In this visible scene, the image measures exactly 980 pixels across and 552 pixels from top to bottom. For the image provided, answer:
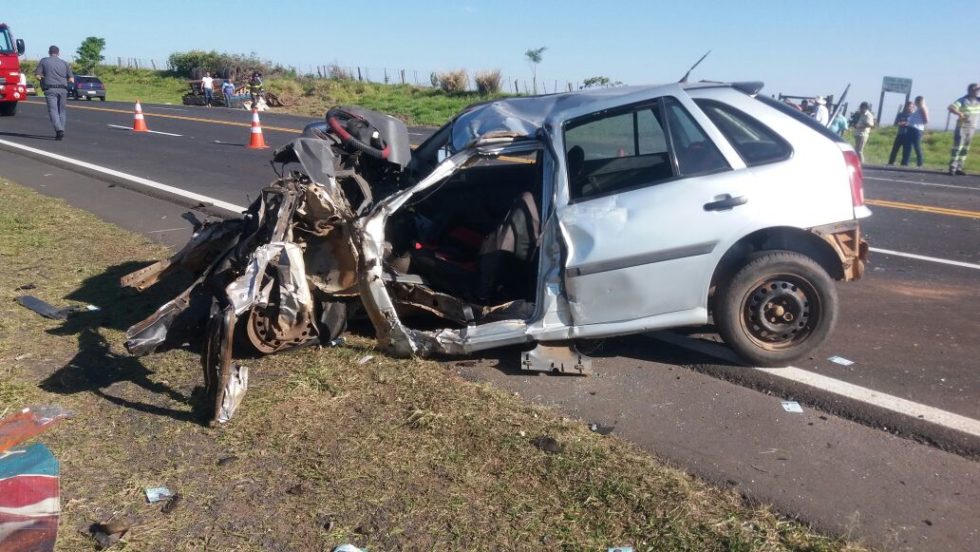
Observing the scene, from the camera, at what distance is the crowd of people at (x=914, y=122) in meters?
16.1

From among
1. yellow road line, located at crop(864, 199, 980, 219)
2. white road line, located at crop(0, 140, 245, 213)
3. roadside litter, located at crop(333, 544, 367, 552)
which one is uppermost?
white road line, located at crop(0, 140, 245, 213)

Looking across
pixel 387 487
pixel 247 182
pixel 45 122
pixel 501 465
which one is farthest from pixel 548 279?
pixel 45 122

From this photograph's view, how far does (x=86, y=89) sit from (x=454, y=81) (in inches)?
740

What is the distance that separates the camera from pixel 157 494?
3.50m

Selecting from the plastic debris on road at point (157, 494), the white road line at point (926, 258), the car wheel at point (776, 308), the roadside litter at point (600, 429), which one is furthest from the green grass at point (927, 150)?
the plastic debris on road at point (157, 494)

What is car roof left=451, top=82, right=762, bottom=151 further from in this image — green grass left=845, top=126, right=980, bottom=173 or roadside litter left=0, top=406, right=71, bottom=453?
green grass left=845, top=126, right=980, bottom=173

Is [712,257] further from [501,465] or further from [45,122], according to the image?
[45,122]

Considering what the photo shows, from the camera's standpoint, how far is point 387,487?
11.6 feet

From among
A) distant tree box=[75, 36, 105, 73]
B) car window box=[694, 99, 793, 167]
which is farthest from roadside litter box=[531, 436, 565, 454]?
distant tree box=[75, 36, 105, 73]

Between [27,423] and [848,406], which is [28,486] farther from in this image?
[848,406]

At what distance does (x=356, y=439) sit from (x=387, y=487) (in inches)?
19.8

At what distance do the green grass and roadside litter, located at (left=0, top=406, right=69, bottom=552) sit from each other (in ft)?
64.1

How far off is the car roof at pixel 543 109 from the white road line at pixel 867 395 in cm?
167

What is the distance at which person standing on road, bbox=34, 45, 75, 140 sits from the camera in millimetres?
17047
